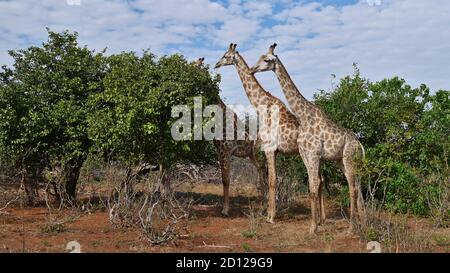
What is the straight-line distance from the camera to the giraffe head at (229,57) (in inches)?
488

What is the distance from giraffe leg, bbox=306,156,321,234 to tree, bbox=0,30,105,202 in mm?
5666

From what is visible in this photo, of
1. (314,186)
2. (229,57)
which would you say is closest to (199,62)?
(229,57)

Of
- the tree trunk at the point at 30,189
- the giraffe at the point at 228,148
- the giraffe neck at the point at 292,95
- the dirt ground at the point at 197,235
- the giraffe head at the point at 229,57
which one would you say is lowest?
the dirt ground at the point at 197,235

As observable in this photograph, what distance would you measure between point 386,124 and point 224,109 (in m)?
4.26

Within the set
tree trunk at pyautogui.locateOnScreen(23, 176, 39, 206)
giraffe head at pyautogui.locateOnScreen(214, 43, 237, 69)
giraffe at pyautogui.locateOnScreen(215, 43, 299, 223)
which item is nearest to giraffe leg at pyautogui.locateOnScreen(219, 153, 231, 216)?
giraffe at pyautogui.locateOnScreen(215, 43, 299, 223)

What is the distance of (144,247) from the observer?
8.34 metres

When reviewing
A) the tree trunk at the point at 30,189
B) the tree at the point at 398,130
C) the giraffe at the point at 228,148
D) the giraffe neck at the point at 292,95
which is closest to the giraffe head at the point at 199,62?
the giraffe at the point at 228,148

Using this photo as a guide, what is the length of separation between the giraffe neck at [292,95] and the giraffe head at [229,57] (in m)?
1.69

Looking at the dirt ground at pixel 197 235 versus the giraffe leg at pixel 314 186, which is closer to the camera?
the dirt ground at pixel 197 235

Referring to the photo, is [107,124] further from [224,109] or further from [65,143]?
[224,109]

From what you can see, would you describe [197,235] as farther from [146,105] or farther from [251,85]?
[251,85]

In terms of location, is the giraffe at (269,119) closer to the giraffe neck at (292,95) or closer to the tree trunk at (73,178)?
the giraffe neck at (292,95)
